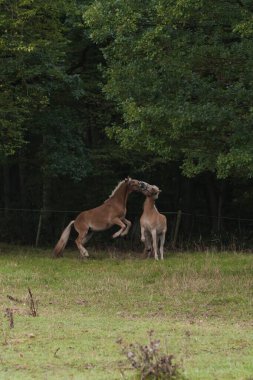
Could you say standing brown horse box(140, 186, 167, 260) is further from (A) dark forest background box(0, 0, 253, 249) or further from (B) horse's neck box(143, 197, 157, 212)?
(A) dark forest background box(0, 0, 253, 249)

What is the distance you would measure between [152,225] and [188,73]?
641cm

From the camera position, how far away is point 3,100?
21.2m

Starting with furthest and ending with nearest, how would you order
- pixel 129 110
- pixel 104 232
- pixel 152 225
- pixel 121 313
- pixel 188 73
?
1. pixel 104 232
2. pixel 152 225
3. pixel 129 110
4. pixel 188 73
5. pixel 121 313

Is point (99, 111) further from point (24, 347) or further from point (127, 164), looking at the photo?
point (24, 347)

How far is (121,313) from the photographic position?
12.4 metres


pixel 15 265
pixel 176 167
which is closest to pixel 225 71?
pixel 15 265

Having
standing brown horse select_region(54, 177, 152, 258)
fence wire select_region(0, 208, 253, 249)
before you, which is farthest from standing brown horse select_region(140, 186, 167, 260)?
fence wire select_region(0, 208, 253, 249)

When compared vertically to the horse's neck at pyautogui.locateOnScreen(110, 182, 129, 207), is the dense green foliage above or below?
above

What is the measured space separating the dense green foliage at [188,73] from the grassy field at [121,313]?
105 inches

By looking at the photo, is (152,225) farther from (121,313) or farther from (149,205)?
(121,313)

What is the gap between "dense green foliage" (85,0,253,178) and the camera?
14.3m

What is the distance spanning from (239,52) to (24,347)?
8.12 metres

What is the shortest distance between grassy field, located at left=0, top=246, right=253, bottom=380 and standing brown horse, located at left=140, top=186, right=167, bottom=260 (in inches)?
26.5

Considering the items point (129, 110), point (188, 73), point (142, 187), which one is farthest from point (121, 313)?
point (142, 187)
